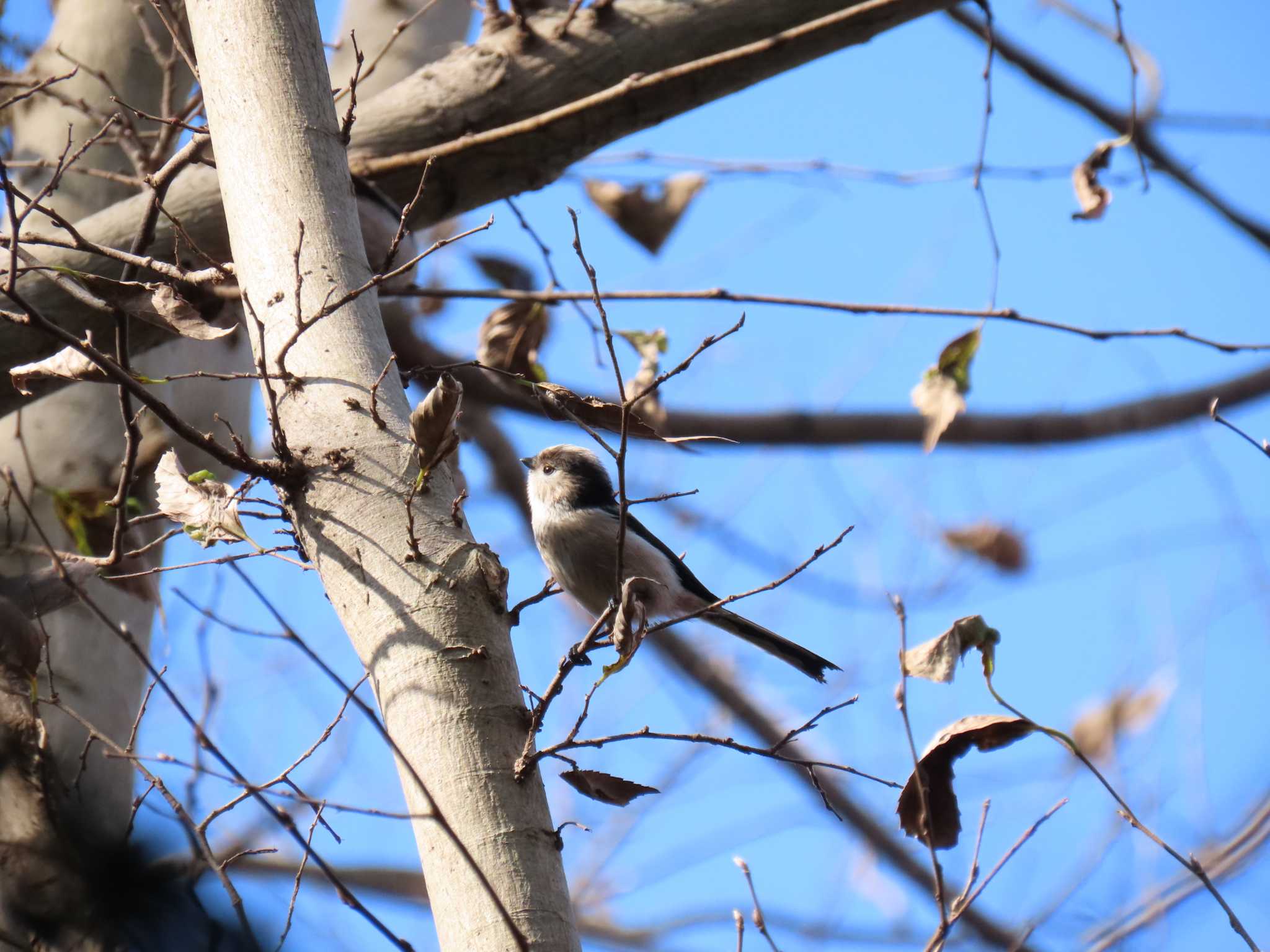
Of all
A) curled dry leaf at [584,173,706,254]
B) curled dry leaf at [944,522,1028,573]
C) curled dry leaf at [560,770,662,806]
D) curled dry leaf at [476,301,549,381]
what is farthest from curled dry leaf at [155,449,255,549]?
curled dry leaf at [944,522,1028,573]

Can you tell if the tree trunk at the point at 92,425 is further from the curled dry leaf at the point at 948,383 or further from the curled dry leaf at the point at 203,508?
the curled dry leaf at the point at 948,383

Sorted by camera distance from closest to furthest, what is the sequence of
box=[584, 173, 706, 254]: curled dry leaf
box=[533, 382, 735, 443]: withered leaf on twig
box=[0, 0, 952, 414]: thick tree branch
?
1. box=[533, 382, 735, 443]: withered leaf on twig
2. box=[0, 0, 952, 414]: thick tree branch
3. box=[584, 173, 706, 254]: curled dry leaf

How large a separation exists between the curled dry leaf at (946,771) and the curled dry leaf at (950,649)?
102 mm

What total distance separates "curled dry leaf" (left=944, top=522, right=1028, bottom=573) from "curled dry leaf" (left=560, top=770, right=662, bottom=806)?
4.53 meters

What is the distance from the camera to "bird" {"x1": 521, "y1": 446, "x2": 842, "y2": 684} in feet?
10.9

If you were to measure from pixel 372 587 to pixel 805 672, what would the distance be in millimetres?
1678

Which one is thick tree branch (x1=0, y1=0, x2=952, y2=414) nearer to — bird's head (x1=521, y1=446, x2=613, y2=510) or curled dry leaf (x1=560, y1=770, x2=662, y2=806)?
bird's head (x1=521, y1=446, x2=613, y2=510)

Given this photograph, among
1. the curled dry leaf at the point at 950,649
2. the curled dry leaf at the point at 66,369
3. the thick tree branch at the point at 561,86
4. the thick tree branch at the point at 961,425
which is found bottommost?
the curled dry leaf at the point at 950,649

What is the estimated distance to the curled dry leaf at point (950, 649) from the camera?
218 cm

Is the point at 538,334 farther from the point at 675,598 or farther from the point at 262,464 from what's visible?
the point at 262,464

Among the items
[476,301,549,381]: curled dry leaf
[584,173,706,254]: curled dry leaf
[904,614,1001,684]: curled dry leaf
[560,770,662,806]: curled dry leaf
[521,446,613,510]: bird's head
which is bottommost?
[560,770,662,806]: curled dry leaf

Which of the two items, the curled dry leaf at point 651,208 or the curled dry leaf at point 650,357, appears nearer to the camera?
the curled dry leaf at point 650,357

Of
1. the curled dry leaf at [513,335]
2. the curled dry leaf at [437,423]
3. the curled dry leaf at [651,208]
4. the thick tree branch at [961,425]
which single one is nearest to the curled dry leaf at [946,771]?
the curled dry leaf at [437,423]

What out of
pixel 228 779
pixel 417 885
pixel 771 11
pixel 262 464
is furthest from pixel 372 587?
pixel 417 885
